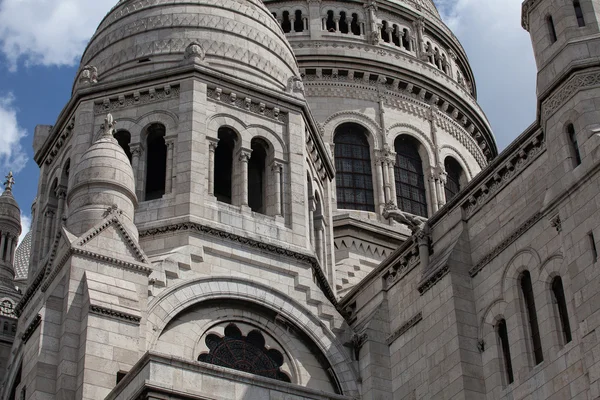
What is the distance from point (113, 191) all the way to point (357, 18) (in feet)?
80.0

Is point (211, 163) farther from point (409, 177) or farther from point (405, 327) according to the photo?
point (409, 177)

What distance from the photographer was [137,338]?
27.7 metres

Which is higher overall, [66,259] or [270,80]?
[270,80]

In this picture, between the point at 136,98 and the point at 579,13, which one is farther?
the point at 136,98

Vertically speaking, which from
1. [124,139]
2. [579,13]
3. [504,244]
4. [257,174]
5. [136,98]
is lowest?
[504,244]

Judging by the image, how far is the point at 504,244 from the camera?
91.5 feet

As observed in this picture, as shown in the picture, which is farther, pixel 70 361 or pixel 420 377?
pixel 420 377

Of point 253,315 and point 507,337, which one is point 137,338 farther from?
point 507,337

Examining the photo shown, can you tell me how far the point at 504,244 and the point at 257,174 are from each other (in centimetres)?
1006

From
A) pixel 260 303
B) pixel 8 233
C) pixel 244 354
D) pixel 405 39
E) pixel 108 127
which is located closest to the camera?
pixel 244 354

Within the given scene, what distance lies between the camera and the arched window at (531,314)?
85.2 feet

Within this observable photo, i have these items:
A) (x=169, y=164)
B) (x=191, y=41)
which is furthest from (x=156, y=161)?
(x=191, y=41)

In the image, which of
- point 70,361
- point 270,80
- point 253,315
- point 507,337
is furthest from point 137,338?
point 270,80

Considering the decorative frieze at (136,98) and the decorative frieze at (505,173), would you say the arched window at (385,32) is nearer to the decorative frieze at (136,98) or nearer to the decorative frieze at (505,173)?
the decorative frieze at (136,98)
